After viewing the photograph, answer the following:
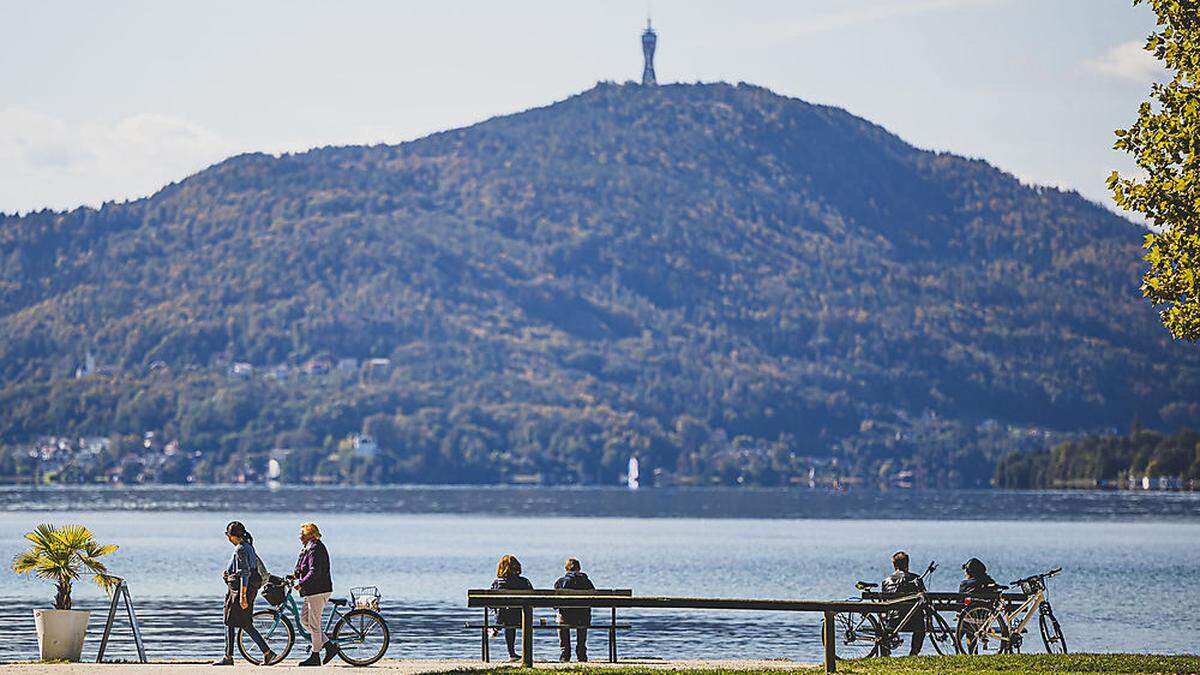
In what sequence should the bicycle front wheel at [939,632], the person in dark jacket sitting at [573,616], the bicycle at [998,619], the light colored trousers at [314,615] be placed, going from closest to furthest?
the light colored trousers at [314,615] → the person in dark jacket sitting at [573,616] → the bicycle front wheel at [939,632] → the bicycle at [998,619]

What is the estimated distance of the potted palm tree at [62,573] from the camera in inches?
1252

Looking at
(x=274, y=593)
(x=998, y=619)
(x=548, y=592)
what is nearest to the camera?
(x=274, y=593)

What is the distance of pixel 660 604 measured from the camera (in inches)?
1197

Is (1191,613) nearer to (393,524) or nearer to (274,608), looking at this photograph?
(274,608)

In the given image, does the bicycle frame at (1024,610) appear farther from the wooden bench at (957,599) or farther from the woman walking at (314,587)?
the woman walking at (314,587)

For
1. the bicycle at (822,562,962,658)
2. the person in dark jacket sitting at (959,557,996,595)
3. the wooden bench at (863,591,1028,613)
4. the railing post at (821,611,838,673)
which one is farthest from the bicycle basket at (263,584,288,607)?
the person in dark jacket sitting at (959,557,996,595)

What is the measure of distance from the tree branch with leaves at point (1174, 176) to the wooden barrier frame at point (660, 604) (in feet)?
22.5

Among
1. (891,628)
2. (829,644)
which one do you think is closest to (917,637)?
(891,628)

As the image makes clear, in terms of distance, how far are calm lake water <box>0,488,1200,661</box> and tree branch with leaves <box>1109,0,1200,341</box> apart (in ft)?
47.2

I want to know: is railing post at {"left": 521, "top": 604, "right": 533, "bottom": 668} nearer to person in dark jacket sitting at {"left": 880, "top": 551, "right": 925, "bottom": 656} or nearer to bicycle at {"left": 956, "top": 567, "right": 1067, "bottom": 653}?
person in dark jacket sitting at {"left": 880, "top": 551, "right": 925, "bottom": 656}

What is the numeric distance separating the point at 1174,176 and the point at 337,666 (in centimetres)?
1513

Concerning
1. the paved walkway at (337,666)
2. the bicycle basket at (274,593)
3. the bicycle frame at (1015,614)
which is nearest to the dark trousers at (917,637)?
the bicycle frame at (1015,614)

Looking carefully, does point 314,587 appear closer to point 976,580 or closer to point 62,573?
point 62,573

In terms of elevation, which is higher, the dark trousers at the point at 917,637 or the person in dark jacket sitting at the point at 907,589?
the person in dark jacket sitting at the point at 907,589
